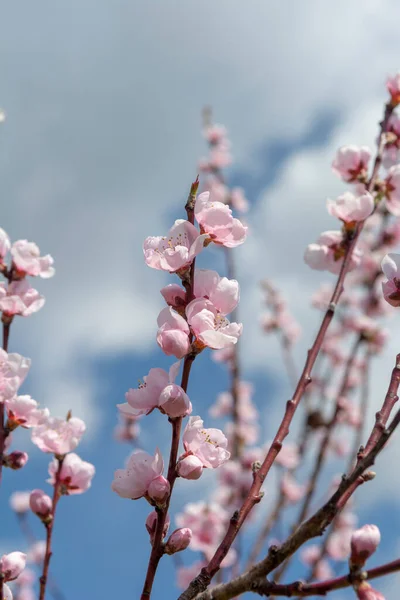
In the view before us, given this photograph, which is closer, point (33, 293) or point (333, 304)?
point (333, 304)

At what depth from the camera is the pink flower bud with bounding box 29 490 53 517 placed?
1.59 meters

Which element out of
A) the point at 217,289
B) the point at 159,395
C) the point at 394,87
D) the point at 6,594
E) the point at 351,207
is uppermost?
the point at 394,87

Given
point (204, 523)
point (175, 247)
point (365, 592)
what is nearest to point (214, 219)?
point (175, 247)

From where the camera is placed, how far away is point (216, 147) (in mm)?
6301

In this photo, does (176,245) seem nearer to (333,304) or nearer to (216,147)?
(333,304)

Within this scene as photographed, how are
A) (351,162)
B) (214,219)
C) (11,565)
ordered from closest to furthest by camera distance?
(214,219) → (11,565) → (351,162)

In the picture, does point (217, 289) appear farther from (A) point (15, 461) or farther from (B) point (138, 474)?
(A) point (15, 461)

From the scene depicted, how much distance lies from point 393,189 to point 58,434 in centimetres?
140

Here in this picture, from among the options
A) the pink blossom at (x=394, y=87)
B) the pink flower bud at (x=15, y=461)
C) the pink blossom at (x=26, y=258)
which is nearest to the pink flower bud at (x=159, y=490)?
the pink flower bud at (x=15, y=461)

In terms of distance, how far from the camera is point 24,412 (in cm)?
158

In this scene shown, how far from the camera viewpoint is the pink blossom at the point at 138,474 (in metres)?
1.14

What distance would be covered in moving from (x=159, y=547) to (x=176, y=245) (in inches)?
22.9

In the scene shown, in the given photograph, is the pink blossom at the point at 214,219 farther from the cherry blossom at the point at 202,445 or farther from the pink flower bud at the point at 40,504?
the pink flower bud at the point at 40,504

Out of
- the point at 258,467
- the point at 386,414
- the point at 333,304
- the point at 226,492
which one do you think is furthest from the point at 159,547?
the point at 226,492
